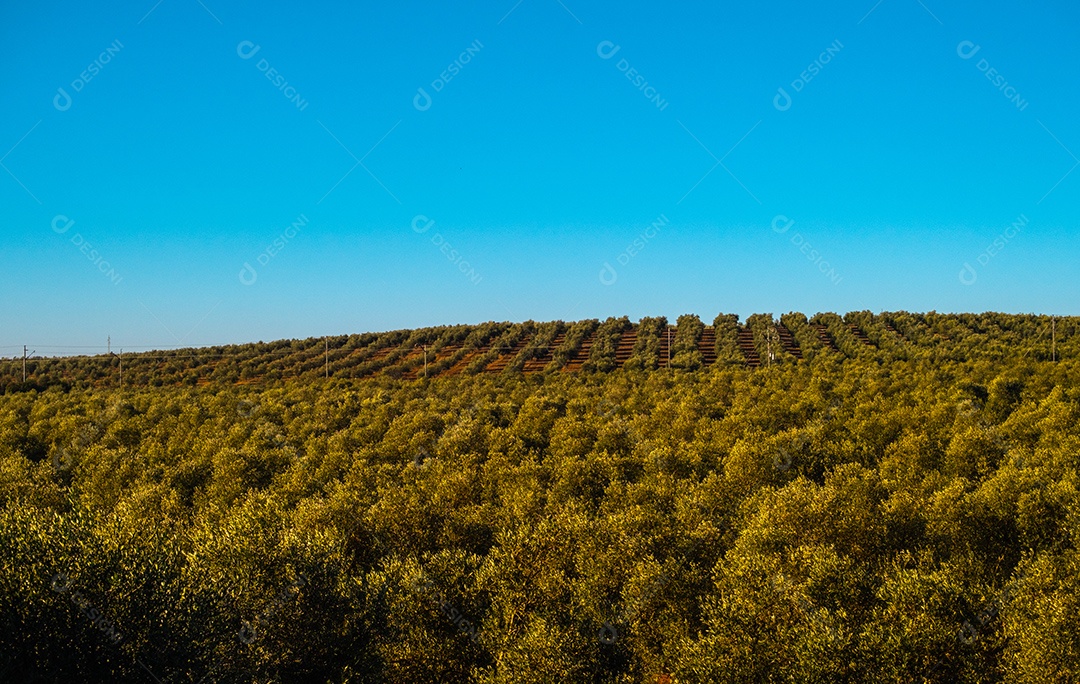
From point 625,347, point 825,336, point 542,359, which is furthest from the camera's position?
point 825,336

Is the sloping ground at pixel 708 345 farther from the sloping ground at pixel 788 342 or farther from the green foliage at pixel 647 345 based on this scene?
the sloping ground at pixel 788 342

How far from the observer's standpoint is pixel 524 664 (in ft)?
72.7

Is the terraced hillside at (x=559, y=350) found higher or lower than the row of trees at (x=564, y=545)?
higher

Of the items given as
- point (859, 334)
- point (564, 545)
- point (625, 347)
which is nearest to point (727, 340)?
point (625, 347)

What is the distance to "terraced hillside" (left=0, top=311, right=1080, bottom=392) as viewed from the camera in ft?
288

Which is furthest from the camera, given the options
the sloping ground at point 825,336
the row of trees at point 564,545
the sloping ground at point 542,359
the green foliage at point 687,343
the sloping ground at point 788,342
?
the sloping ground at point 825,336

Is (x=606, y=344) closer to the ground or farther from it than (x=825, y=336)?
farther from it

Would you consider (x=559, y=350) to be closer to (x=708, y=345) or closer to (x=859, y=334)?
(x=708, y=345)

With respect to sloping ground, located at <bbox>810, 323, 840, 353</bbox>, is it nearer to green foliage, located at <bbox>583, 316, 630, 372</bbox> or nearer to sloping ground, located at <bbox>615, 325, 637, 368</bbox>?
sloping ground, located at <bbox>615, 325, 637, 368</bbox>

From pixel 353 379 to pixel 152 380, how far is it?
2820 cm

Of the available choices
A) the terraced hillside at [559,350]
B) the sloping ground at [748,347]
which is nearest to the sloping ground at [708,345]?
the terraced hillside at [559,350]

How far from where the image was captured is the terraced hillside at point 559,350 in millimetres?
87688

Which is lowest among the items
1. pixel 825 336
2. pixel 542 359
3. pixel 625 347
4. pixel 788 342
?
pixel 788 342

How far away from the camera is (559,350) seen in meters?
94.7
